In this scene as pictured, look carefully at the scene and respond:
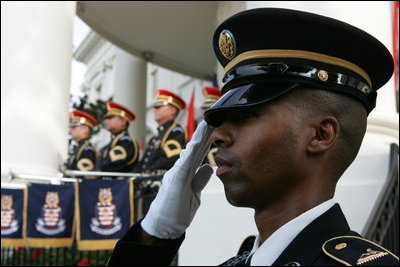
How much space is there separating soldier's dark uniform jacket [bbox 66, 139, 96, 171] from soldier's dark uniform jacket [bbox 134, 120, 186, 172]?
69.0 inches

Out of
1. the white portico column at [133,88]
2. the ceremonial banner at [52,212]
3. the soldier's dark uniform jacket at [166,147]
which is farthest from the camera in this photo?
the white portico column at [133,88]

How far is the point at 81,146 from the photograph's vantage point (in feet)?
34.6

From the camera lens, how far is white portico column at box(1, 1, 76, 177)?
327 inches

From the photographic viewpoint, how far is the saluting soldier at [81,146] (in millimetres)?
10242

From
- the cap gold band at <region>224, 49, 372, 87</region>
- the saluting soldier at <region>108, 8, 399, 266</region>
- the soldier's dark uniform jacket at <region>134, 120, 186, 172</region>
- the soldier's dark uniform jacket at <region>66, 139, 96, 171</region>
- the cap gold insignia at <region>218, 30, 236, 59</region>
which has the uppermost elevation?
the cap gold insignia at <region>218, 30, 236, 59</region>

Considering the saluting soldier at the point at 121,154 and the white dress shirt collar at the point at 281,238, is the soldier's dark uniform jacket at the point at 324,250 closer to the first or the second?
the white dress shirt collar at the point at 281,238

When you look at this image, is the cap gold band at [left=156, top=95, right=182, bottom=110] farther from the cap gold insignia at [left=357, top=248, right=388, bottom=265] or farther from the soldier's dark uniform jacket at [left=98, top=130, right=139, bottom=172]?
the cap gold insignia at [left=357, top=248, right=388, bottom=265]

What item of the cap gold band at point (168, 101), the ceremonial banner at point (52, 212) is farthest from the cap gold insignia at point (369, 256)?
the cap gold band at point (168, 101)

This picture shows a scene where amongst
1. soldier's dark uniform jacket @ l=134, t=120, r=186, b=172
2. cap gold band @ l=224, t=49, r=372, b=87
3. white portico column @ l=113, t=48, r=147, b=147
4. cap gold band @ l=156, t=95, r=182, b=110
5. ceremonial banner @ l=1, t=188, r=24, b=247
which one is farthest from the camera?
white portico column @ l=113, t=48, r=147, b=147

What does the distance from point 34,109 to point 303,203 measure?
7.41m

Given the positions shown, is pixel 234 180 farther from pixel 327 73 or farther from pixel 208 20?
pixel 208 20

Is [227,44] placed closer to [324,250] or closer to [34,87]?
[324,250]

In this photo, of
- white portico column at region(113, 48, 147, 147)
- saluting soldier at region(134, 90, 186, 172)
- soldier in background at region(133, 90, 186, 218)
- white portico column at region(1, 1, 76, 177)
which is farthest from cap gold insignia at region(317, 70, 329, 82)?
white portico column at region(113, 48, 147, 147)

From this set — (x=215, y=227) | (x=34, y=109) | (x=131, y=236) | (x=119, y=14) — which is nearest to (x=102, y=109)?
(x=119, y=14)
